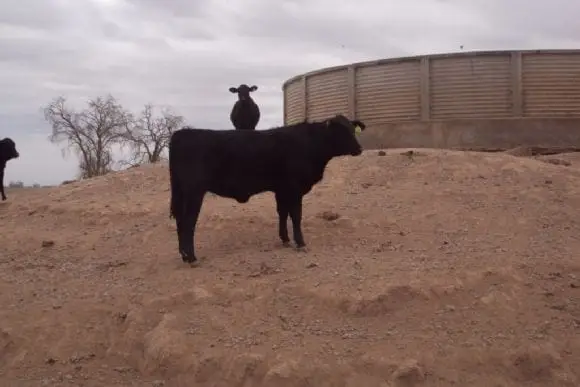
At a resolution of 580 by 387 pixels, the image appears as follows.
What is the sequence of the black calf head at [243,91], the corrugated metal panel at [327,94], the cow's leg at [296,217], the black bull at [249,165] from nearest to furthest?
the black bull at [249,165]
the cow's leg at [296,217]
the black calf head at [243,91]
the corrugated metal panel at [327,94]

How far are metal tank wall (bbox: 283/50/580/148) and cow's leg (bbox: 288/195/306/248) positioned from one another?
30.7 ft

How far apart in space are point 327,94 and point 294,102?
77.0 inches

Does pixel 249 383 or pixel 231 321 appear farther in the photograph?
pixel 231 321

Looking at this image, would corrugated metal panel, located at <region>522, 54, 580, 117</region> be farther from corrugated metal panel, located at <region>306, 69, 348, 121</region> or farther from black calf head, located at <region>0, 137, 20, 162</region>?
black calf head, located at <region>0, 137, 20, 162</region>

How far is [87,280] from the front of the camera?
29.0 ft

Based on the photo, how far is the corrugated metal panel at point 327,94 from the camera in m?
19.8

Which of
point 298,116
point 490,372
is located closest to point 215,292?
point 490,372

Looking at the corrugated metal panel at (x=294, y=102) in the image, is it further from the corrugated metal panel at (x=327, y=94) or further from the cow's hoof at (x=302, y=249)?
the cow's hoof at (x=302, y=249)

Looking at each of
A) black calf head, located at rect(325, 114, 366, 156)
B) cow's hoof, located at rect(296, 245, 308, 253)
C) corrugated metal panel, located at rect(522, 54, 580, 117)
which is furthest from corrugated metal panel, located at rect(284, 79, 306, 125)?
cow's hoof, located at rect(296, 245, 308, 253)

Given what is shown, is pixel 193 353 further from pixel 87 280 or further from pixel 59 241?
pixel 59 241

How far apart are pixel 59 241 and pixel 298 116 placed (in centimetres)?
1195

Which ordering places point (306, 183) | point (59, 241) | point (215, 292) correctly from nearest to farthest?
point (215, 292), point (306, 183), point (59, 241)

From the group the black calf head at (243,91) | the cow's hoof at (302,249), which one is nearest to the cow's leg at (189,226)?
the cow's hoof at (302,249)

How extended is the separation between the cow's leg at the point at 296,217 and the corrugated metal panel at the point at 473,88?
989 centimetres
